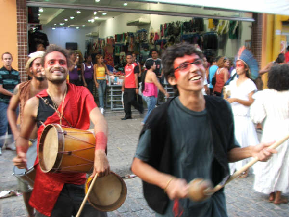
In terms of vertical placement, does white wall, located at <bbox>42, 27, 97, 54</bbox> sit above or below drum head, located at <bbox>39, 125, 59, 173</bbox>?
above

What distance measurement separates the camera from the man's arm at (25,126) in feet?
10.2

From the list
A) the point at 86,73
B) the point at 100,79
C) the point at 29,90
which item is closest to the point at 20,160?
the point at 29,90

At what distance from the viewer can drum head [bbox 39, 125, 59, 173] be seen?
2.77 metres

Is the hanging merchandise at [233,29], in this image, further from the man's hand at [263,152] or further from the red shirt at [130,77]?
the man's hand at [263,152]

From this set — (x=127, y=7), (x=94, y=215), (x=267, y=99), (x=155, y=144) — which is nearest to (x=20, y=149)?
(x=94, y=215)

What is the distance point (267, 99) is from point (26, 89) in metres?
3.19

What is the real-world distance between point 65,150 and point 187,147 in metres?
1.02

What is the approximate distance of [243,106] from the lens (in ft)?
19.5

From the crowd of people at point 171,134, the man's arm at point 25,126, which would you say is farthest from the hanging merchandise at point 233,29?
the man's arm at point 25,126

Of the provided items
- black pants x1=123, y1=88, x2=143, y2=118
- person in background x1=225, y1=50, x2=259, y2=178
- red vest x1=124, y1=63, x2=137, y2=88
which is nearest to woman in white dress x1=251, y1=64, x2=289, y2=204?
person in background x1=225, y1=50, x2=259, y2=178

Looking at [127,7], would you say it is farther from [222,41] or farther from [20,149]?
[20,149]

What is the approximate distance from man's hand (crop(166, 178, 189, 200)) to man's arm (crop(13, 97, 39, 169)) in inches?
63.0

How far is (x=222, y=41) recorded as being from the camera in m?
13.8

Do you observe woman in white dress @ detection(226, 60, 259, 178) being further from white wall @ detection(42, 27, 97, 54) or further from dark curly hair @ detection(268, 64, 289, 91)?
white wall @ detection(42, 27, 97, 54)
